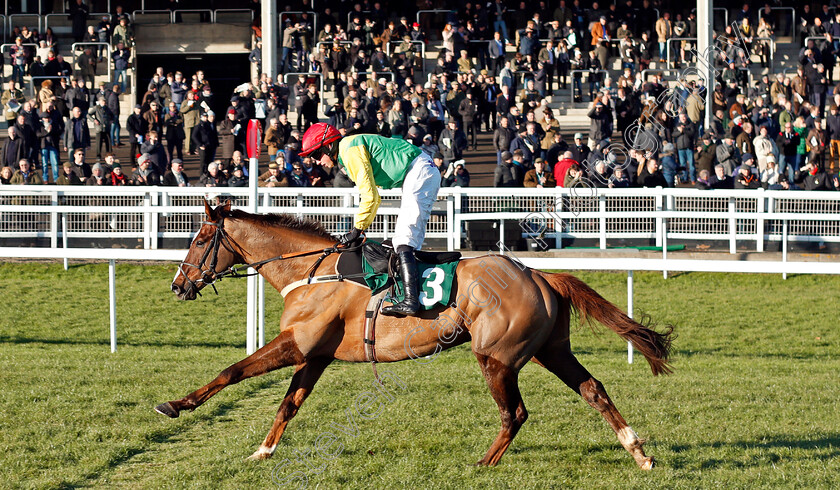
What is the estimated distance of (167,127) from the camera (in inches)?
698

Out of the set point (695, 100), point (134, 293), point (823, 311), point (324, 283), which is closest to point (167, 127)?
point (134, 293)

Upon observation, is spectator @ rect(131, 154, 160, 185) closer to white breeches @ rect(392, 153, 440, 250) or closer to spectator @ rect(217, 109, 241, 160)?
spectator @ rect(217, 109, 241, 160)

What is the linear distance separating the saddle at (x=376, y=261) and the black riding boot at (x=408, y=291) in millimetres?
105

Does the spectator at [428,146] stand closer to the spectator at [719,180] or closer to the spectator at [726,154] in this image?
the spectator at [719,180]

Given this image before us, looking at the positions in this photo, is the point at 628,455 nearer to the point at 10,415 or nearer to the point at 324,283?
the point at 324,283

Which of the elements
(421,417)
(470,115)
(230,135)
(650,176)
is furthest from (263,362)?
(470,115)

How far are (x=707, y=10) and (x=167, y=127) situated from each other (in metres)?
11.1

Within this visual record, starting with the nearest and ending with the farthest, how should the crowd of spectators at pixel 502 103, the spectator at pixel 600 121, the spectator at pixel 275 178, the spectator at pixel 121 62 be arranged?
the spectator at pixel 275 178, the crowd of spectators at pixel 502 103, the spectator at pixel 600 121, the spectator at pixel 121 62

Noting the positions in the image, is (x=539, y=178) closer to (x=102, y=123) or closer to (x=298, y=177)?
(x=298, y=177)

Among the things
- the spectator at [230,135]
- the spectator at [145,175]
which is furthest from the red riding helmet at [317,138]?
the spectator at [230,135]

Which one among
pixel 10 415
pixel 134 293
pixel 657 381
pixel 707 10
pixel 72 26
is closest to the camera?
pixel 10 415

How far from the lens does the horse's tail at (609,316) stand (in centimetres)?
587

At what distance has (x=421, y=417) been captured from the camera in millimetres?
6457

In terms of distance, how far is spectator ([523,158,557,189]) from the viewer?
1470 cm
